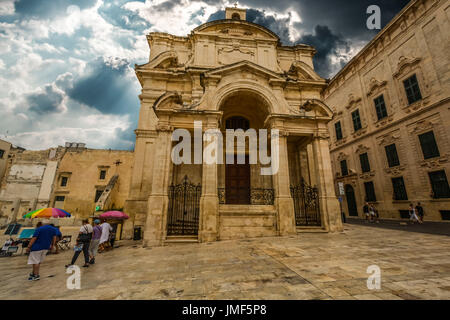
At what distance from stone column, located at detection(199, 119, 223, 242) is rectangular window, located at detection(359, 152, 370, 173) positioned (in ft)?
60.1

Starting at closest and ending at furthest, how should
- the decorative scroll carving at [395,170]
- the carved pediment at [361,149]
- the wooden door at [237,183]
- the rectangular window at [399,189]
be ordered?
1. the wooden door at [237,183]
2. the rectangular window at [399,189]
3. the decorative scroll carving at [395,170]
4. the carved pediment at [361,149]

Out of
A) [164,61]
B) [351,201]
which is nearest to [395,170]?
[351,201]

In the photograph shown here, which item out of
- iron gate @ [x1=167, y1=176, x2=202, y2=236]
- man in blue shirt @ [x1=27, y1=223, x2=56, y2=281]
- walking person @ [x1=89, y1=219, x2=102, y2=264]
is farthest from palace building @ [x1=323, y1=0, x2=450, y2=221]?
man in blue shirt @ [x1=27, y1=223, x2=56, y2=281]

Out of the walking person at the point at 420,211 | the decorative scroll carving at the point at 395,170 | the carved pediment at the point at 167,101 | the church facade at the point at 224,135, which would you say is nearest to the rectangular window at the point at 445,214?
the walking person at the point at 420,211

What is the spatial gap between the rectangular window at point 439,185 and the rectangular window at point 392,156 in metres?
2.62

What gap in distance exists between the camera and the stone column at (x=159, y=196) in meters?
8.48

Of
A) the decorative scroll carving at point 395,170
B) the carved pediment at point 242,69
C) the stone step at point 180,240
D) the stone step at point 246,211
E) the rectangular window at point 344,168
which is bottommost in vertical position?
the stone step at point 180,240

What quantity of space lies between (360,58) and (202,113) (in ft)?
69.0

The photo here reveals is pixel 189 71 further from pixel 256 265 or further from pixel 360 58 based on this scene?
pixel 360 58

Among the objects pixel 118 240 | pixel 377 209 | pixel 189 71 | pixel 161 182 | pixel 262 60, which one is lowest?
pixel 118 240

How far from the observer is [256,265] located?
15.9ft

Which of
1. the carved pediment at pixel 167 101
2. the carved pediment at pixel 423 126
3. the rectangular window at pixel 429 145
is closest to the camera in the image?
the carved pediment at pixel 167 101

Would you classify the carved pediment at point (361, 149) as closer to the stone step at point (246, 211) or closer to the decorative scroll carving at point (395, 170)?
the decorative scroll carving at point (395, 170)
